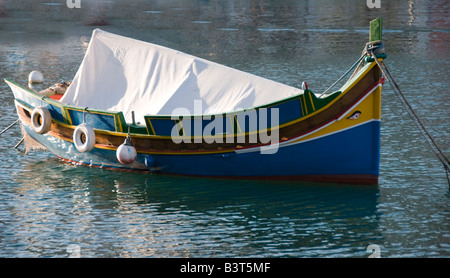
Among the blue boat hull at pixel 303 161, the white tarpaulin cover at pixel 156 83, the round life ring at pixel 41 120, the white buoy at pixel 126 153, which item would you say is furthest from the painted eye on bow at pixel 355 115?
the round life ring at pixel 41 120

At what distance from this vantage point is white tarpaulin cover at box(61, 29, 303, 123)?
61.8 feet

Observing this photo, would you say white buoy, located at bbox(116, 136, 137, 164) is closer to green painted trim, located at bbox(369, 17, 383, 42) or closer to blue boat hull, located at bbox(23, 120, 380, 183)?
blue boat hull, located at bbox(23, 120, 380, 183)

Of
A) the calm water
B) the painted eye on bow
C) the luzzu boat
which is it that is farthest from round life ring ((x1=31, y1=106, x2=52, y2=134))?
the painted eye on bow

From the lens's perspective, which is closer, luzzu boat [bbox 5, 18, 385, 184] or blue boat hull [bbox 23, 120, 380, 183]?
luzzu boat [bbox 5, 18, 385, 184]

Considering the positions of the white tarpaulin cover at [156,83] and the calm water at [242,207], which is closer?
the calm water at [242,207]

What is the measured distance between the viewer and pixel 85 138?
1916 cm

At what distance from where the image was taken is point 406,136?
74.6 ft

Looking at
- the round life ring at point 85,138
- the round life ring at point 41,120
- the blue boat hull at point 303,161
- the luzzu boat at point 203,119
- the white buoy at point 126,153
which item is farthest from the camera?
the round life ring at point 41,120

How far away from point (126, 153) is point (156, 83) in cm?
251

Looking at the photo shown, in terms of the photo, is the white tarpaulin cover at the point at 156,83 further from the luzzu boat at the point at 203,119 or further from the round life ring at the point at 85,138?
the round life ring at the point at 85,138

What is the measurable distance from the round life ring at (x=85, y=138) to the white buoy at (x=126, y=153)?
39.3 inches

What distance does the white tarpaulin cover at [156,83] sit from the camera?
1883 centimetres

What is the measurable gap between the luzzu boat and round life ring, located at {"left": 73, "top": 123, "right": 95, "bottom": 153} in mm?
26
